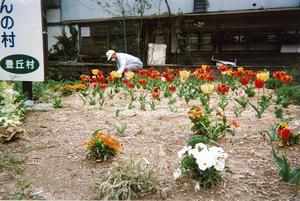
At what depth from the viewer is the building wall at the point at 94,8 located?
18797 millimetres

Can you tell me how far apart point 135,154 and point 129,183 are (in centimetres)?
80

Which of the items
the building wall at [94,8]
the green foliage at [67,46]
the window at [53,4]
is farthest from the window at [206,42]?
the window at [53,4]

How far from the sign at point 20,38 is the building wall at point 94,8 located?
44.6 ft

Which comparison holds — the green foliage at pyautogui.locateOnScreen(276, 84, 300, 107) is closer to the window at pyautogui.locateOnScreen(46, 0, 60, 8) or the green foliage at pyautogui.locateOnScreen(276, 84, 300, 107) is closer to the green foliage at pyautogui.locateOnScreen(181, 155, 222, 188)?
the green foliage at pyautogui.locateOnScreen(181, 155, 222, 188)

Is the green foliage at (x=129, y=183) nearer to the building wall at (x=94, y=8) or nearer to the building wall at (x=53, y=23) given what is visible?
the building wall at (x=94, y=8)

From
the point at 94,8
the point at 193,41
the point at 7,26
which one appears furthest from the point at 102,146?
the point at 94,8

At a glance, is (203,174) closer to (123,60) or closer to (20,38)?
(20,38)

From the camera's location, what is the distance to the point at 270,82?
7.75 metres

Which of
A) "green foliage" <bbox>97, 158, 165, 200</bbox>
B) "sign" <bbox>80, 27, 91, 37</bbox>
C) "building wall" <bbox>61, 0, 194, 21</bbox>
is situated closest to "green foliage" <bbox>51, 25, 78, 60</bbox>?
"sign" <bbox>80, 27, 91, 37</bbox>

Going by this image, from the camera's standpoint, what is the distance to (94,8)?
2116cm

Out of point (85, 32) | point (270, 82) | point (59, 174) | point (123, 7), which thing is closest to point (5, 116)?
point (59, 174)

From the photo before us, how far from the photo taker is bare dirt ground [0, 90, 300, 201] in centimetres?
262

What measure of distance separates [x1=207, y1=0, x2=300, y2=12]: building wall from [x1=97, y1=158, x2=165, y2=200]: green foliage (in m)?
16.0

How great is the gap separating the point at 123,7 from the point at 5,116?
1649cm
